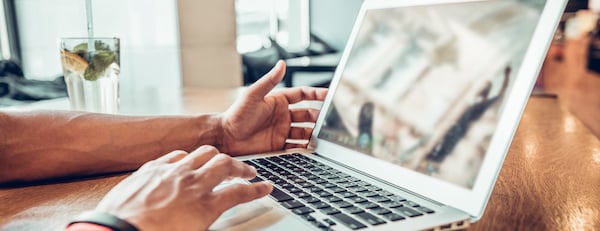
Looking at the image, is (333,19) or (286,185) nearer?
(286,185)

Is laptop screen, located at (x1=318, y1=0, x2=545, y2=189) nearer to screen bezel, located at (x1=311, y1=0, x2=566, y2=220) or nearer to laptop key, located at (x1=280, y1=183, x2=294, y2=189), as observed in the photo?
screen bezel, located at (x1=311, y1=0, x2=566, y2=220)

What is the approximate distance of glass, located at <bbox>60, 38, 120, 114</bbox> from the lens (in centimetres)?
101

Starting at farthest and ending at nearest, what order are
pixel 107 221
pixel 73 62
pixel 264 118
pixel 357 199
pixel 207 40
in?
pixel 207 40 → pixel 73 62 → pixel 264 118 → pixel 357 199 → pixel 107 221

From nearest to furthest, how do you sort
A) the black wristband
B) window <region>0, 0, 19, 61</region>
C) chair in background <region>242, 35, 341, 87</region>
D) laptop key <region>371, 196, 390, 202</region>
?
1. the black wristband
2. laptop key <region>371, 196, 390, 202</region>
3. chair in background <region>242, 35, 341, 87</region>
4. window <region>0, 0, 19, 61</region>

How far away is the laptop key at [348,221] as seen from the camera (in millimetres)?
480

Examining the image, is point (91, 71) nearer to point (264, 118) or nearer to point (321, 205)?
point (264, 118)

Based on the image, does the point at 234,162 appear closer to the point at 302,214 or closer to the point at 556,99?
the point at 302,214

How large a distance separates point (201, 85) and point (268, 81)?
1548 mm

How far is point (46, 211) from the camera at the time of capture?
59 centimetres

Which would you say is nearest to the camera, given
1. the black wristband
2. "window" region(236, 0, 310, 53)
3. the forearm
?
the black wristband

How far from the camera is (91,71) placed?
1.04 m

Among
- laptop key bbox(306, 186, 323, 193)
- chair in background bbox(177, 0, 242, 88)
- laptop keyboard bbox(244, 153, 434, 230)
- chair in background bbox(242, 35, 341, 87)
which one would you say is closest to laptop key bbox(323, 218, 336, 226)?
laptop keyboard bbox(244, 153, 434, 230)

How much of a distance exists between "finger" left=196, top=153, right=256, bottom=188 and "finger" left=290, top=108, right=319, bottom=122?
36cm

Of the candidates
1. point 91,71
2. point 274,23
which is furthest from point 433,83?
point 274,23
